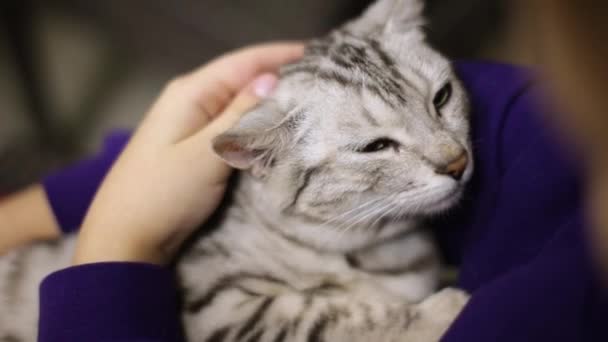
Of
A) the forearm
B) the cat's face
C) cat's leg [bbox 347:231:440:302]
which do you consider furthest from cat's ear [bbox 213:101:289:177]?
the forearm

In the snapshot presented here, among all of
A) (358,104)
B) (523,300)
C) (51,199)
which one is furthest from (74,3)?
(523,300)

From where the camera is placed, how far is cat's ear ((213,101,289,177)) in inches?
30.0

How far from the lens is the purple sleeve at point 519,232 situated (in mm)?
579

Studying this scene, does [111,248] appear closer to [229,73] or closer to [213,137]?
[213,137]

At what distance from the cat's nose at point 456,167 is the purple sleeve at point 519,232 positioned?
7cm

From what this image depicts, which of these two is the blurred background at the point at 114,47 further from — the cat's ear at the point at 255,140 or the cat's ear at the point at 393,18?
the cat's ear at the point at 255,140

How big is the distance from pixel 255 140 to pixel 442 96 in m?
0.33

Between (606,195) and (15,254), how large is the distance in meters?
0.98

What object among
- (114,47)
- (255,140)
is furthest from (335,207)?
(114,47)

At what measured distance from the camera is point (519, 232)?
0.75 m

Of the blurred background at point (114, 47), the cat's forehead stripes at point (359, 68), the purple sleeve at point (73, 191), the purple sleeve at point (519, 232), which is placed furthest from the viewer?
the blurred background at point (114, 47)

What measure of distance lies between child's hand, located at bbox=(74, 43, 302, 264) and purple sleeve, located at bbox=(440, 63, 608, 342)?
Answer: 39 centimetres

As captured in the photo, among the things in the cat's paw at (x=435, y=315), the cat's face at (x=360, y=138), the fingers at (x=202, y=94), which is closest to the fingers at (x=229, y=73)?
the fingers at (x=202, y=94)

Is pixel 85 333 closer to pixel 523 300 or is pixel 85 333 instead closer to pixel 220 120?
pixel 220 120
